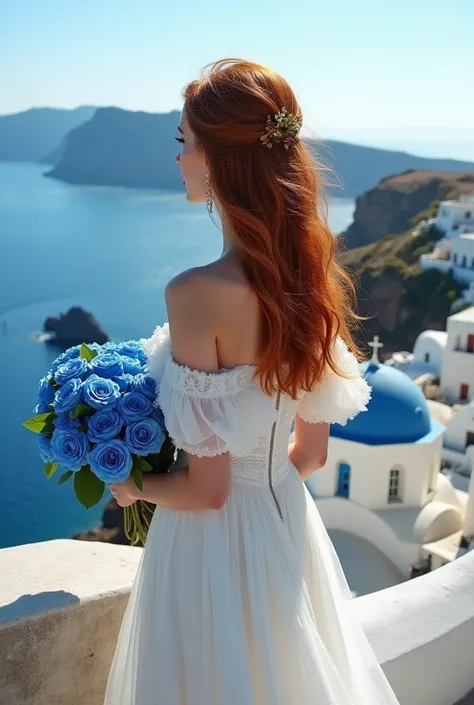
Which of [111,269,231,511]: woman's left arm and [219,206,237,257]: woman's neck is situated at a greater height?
[219,206,237,257]: woman's neck

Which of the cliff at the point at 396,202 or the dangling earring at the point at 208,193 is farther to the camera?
the cliff at the point at 396,202

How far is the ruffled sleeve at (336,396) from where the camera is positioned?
1605 millimetres

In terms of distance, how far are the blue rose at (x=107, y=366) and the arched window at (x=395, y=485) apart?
7631mm

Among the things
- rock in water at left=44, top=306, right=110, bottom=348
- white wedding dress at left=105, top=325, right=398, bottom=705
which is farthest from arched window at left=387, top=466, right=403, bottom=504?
rock in water at left=44, top=306, right=110, bottom=348

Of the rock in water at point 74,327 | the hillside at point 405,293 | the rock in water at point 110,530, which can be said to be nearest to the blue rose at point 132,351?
the rock in water at point 110,530

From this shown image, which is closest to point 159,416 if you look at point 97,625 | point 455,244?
point 97,625

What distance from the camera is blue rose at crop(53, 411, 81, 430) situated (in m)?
1.42

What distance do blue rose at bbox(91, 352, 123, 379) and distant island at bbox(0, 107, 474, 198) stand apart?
84067mm

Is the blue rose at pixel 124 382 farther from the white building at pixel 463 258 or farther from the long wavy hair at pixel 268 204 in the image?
the white building at pixel 463 258

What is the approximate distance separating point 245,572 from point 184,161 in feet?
2.64

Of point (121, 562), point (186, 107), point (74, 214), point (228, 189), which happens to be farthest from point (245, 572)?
point (74, 214)

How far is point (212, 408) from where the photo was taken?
52.7 inches

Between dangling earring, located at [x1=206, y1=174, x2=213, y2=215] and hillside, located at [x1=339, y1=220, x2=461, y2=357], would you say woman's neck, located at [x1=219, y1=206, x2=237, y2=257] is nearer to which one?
dangling earring, located at [x1=206, y1=174, x2=213, y2=215]

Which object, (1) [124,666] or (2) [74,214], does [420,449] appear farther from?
(2) [74,214]
